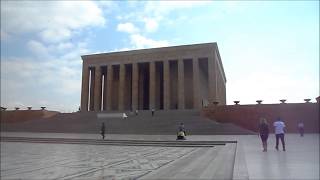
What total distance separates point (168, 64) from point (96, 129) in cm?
1545

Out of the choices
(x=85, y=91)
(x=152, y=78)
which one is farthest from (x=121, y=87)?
(x=85, y=91)

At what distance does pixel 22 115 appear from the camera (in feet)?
120

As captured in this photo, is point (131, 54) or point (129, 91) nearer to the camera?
point (131, 54)

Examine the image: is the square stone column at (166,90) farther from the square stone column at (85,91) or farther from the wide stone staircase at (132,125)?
the square stone column at (85,91)

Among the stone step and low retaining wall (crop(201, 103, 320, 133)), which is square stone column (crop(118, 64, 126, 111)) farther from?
the stone step

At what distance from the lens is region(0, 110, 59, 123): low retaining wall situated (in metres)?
36.0

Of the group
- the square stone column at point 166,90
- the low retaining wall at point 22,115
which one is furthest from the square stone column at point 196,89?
the low retaining wall at point 22,115

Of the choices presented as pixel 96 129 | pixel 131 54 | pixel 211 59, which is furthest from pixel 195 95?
pixel 96 129

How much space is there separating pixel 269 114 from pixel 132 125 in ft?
37.0

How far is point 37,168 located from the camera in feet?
25.2

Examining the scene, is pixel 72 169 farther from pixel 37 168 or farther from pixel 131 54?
pixel 131 54

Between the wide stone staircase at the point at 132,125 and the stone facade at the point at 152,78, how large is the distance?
307 inches

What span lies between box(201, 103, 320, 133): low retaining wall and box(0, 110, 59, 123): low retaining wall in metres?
18.6

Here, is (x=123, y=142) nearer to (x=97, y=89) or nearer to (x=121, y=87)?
(x=121, y=87)
